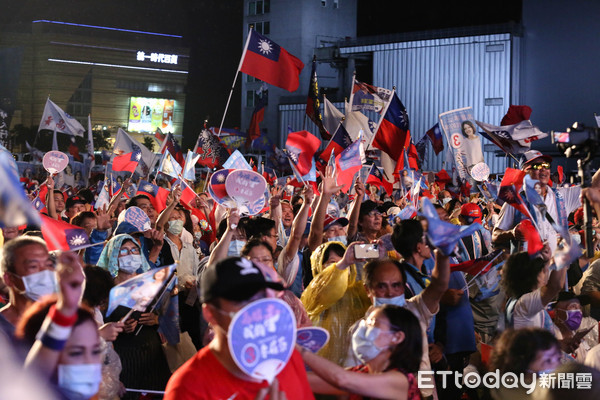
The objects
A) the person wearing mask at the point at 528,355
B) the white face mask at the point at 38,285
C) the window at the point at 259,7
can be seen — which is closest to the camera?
the person wearing mask at the point at 528,355

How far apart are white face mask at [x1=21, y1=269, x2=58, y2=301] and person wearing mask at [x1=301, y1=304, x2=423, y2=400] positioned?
1.09 m

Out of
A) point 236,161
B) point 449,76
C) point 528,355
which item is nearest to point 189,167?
point 236,161

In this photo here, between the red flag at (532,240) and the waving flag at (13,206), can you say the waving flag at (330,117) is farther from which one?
the waving flag at (13,206)

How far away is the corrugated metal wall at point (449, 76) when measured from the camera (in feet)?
110

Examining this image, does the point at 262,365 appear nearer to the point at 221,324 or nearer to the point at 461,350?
the point at 221,324

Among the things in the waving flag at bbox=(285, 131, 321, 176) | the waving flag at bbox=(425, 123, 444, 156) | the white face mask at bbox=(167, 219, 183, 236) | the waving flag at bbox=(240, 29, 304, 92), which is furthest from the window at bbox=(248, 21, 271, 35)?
the white face mask at bbox=(167, 219, 183, 236)

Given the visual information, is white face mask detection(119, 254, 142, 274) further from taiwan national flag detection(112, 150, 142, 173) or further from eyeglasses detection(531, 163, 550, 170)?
taiwan national flag detection(112, 150, 142, 173)

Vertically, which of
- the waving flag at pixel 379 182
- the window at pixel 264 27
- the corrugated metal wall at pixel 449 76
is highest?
the window at pixel 264 27

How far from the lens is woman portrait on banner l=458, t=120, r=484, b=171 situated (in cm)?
1299

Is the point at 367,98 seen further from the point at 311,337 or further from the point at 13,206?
the point at 13,206

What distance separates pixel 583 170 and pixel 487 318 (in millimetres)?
2245

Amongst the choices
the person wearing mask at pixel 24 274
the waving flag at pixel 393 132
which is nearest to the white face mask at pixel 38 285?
the person wearing mask at pixel 24 274

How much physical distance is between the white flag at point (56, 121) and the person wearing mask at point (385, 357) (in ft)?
50.6

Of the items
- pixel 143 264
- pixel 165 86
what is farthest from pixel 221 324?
pixel 165 86
